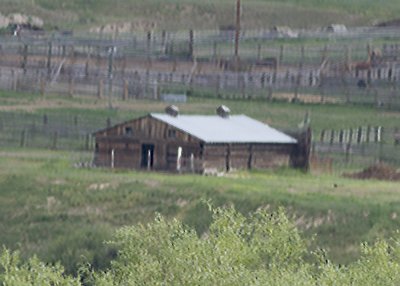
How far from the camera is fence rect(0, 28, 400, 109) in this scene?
3346 inches

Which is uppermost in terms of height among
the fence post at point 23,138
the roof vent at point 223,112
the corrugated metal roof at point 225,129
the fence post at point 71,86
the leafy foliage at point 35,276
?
the leafy foliage at point 35,276

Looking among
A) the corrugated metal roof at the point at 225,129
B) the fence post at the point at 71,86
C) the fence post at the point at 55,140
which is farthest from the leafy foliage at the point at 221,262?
the fence post at the point at 71,86

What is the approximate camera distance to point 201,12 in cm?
12269

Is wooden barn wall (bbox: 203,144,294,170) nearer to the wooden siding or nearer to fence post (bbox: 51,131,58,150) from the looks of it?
the wooden siding

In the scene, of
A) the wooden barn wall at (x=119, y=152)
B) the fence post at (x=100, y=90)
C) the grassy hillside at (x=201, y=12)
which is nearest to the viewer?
the wooden barn wall at (x=119, y=152)

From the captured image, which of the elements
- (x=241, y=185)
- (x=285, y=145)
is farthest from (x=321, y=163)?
(x=241, y=185)

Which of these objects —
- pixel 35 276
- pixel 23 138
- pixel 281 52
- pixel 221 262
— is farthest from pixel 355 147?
pixel 221 262

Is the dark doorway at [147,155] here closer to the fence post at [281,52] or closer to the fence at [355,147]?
the fence at [355,147]

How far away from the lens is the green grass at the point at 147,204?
57938 mm

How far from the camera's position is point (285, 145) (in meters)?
69.4

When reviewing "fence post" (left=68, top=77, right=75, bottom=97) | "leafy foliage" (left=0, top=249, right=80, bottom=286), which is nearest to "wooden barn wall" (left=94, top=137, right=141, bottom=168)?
"fence post" (left=68, top=77, right=75, bottom=97)

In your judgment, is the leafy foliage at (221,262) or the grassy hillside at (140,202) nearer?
the leafy foliage at (221,262)

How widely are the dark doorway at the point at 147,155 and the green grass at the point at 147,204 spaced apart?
2.10 m

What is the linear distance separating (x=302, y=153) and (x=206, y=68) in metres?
22.4
